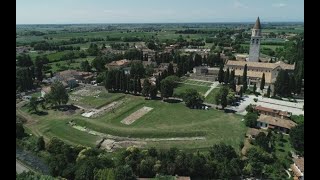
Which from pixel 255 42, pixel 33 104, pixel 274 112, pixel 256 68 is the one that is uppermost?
pixel 255 42

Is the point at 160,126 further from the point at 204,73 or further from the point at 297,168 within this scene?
the point at 204,73

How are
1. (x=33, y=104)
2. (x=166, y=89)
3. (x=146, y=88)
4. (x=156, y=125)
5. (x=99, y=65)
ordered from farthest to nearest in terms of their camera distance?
1. (x=99, y=65)
2. (x=146, y=88)
3. (x=166, y=89)
4. (x=33, y=104)
5. (x=156, y=125)

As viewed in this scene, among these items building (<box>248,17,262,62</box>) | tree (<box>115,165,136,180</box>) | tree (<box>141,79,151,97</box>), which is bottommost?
tree (<box>115,165,136,180</box>)

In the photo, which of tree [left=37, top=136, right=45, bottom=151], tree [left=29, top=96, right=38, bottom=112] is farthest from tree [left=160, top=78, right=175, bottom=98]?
tree [left=37, top=136, right=45, bottom=151]

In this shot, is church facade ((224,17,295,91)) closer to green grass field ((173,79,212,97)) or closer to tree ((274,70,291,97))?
tree ((274,70,291,97))

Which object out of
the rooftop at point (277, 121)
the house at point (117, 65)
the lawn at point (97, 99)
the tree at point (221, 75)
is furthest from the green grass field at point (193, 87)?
the house at point (117, 65)

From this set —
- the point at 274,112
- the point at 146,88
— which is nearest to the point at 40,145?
the point at 146,88

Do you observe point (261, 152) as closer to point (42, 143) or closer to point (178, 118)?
point (178, 118)
